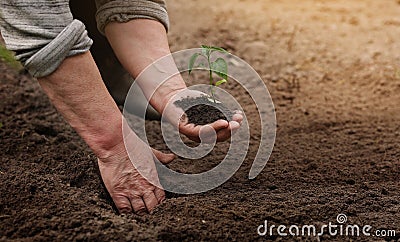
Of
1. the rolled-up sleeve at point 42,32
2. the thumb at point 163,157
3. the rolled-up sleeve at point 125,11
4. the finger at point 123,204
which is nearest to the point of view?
the rolled-up sleeve at point 42,32

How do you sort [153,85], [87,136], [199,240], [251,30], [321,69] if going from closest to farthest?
[199,240]
[87,136]
[153,85]
[321,69]
[251,30]

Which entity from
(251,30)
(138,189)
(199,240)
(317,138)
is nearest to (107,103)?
(138,189)

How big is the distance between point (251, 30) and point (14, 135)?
1429 millimetres

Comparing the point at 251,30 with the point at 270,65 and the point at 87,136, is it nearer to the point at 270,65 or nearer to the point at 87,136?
the point at 270,65

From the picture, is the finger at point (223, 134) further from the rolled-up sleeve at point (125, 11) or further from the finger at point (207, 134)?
the rolled-up sleeve at point (125, 11)

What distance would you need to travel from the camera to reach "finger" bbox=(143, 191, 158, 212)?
5.25 ft

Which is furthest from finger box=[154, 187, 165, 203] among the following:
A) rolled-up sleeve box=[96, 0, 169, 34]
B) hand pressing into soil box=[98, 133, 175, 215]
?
rolled-up sleeve box=[96, 0, 169, 34]

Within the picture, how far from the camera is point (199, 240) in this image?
1450 millimetres

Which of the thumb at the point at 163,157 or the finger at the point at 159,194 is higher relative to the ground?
the thumb at the point at 163,157

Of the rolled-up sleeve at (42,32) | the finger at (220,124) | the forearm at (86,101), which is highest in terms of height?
the rolled-up sleeve at (42,32)

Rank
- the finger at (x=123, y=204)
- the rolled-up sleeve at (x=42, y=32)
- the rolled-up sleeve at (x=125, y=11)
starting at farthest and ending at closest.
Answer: the rolled-up sleeve at (x=125, y=11) → the finger at (x=123, y=204) → the rolled-up sleeve at (x=42, y=32)

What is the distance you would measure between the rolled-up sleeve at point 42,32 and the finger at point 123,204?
0.36 m

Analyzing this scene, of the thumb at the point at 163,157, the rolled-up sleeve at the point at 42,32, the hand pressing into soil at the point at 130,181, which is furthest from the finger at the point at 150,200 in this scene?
the rolled-up sleeve at the point at 42,32

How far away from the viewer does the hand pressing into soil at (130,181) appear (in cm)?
160
